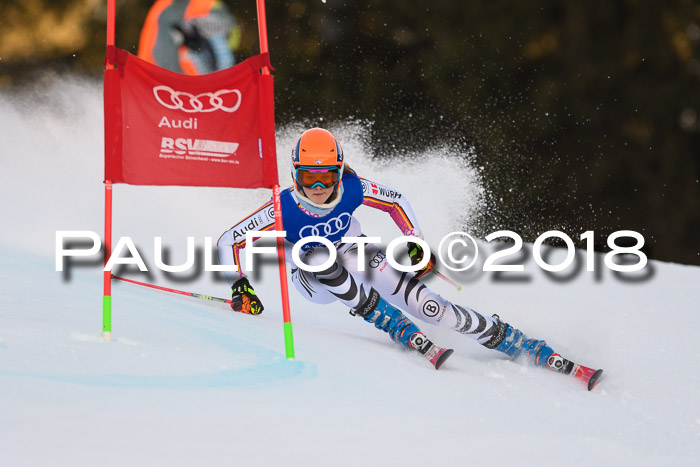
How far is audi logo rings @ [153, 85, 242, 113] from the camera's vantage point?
120 inches

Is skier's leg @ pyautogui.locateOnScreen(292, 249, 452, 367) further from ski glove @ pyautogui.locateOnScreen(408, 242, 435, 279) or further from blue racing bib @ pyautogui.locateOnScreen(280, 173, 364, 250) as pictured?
ski glove @ pyautogui.locateOnScreen(408, 242, 435, 279)

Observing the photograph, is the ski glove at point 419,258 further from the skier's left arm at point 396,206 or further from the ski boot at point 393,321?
the ski boot at point 393,321

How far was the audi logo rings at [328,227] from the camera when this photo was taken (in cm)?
386

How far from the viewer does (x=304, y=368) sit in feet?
9.57

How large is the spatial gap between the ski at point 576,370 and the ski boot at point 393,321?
2.13 feet

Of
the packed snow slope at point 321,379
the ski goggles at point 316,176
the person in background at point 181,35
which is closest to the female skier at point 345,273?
the ski goggles at point 316,176

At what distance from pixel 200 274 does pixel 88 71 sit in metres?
5.29

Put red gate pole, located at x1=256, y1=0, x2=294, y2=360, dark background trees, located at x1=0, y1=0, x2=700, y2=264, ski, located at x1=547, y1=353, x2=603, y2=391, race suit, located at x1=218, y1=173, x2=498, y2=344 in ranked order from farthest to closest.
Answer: dark background trees, located at x1=0, y1=0, x2=700, y2=264
race suit, located at x1=218, y1=173, x2=498, y2=344
ski, located at x1=547, y1=353, x2=603, y2=391
red gate pole, located at x1=256, y1=0, x2=294, y2=360

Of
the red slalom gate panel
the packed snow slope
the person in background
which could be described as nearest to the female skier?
the packed snow slope

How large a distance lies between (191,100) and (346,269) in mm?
1232

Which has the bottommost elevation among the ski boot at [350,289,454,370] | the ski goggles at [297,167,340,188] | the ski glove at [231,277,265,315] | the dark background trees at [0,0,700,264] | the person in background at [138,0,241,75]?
the ski boot at [350,289,454,370]

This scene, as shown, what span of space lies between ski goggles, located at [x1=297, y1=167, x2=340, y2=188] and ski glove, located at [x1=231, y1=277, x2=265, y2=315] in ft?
1.95

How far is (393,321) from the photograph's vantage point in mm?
3770

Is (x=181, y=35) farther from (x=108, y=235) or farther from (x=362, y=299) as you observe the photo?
(x=362, y=299)
